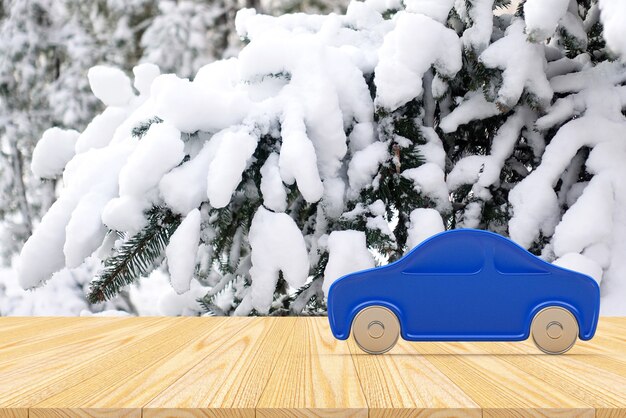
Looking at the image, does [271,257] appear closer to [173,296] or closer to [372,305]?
[372,305]

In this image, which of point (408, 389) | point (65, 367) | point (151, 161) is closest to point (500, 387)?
point (408, 389)

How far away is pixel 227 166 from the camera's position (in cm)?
113

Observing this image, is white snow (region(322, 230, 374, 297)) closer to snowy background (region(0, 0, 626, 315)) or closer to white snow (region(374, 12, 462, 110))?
snowy background (region(0, 0, 626, 315))

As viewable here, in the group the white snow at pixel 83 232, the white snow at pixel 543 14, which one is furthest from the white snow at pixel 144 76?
the white snow at pixel 543 14

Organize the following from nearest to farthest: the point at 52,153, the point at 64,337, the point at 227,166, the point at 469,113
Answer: the point at 64,337 < the point at 227,166 < the point at 469,113 < the point at 52,153

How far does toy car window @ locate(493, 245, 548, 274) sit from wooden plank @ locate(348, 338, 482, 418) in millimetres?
146

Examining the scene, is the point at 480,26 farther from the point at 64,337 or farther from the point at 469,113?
the point at 64,337

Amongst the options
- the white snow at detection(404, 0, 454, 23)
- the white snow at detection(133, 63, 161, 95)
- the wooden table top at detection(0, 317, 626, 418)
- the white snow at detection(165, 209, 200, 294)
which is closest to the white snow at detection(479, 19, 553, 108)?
the white snow at detection(404, 0, 454, 23)

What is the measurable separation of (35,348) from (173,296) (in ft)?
2.98

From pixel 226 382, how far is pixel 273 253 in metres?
0.58

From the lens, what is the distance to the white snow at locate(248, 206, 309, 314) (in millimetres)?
1194

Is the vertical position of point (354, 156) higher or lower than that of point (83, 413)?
higher

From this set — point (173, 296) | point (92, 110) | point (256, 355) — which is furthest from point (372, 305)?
point (92, 110)

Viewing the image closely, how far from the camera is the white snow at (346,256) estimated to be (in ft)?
3.96
